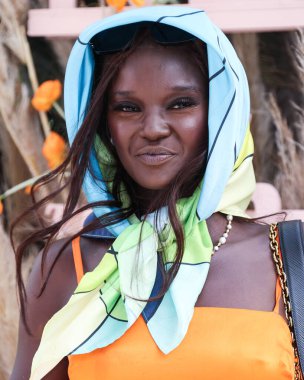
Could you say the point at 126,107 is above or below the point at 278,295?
above

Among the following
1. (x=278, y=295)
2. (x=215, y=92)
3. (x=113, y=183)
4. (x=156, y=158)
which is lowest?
(x=278, y=295)

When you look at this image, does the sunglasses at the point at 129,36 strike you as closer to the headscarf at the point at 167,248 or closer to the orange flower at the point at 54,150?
the headscarf at the point at 167,248

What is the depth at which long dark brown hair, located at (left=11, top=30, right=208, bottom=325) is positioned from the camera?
140 centimetres

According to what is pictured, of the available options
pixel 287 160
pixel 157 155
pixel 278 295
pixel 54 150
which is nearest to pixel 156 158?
pixel 157 155

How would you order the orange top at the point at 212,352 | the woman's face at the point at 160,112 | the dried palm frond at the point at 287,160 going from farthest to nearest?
1. the dried palm frond at the point at 287,160
2. the woman's face at the point at 160,112
3. the orange top at the point at 212,352

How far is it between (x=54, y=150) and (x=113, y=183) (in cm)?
77

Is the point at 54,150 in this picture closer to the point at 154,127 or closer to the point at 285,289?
the point at 154,127

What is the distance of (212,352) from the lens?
1.29 m

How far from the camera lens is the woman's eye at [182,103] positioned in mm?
1393

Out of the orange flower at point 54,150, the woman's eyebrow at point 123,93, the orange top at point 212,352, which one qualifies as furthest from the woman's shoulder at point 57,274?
the orange flower at point 54,150

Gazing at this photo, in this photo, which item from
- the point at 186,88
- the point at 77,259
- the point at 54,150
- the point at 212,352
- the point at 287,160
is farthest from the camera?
the point at 54,150

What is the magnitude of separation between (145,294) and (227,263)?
0.58 feet

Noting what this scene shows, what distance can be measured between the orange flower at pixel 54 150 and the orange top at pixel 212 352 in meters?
1.03

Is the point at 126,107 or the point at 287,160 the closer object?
the point at 126,107
